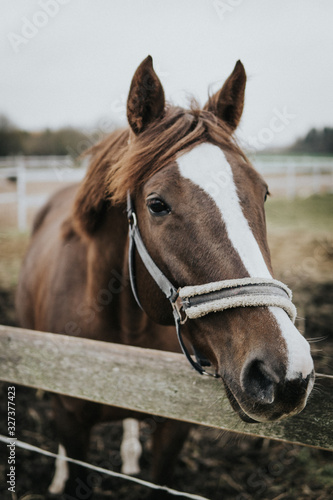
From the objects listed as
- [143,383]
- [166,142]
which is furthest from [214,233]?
[143,383]

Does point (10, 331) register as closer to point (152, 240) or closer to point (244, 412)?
point (152, 240)

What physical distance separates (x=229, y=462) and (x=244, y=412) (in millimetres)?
2276

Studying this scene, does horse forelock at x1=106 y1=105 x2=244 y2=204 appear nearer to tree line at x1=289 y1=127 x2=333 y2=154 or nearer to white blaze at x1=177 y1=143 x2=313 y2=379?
white blaze at x1=177 y1=143 x2=313 y2=379

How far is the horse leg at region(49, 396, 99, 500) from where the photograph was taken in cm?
235

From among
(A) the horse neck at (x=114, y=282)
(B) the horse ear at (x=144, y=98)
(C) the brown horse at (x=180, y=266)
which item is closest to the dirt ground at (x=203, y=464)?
(C) the brown horse at (x=180, y=266)

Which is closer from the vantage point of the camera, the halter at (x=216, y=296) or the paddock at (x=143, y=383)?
the halter at (x=216, y=296)

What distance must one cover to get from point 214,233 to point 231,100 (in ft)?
2.68

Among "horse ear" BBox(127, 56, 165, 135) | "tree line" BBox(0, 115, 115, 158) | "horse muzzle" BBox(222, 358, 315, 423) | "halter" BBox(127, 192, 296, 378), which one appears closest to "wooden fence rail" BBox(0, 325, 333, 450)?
"halter" BBox(127, 192, 296, 378)

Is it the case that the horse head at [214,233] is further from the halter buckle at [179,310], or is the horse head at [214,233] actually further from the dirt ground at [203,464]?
the dirt ground at [203,464]

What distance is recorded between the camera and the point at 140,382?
160 centimetres

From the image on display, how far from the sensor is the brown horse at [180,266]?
116 cm

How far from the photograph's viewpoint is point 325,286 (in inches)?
239

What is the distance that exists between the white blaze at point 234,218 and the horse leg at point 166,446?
146 centimetres

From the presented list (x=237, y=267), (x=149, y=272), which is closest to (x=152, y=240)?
(x=149, y=272)
